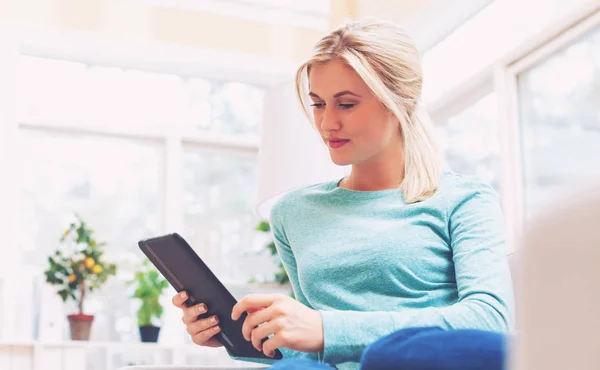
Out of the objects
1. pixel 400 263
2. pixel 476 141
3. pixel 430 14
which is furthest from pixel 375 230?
pixel 430 14

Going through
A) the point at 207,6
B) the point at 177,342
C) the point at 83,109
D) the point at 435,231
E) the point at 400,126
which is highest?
the point at 207,6

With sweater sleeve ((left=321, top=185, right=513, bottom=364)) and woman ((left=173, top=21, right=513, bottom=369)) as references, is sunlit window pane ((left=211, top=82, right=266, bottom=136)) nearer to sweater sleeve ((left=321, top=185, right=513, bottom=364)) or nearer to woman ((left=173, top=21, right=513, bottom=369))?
woman ((left=173, top=21, right=513, bottom=369))

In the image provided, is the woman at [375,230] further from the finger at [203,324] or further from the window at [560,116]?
the window at [560,116]

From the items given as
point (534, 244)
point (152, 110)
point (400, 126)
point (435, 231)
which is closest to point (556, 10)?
point (400, 126)

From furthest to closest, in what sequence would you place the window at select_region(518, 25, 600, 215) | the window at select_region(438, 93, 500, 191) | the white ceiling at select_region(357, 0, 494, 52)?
the white ceiling at select_region(357, 0, 494, 52) < the window at select_region(438, 93, 500, 191) < the window at select_region(518, 25, 600, 215)

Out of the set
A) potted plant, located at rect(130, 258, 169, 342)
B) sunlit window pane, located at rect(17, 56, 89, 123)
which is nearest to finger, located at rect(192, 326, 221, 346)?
potted plant, located at rect(130, 258, 169, 342)

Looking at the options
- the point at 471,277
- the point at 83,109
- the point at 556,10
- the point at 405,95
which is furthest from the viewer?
the point at 83,109

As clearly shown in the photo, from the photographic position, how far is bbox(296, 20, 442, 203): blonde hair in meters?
1.48

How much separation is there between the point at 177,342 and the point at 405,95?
282cm

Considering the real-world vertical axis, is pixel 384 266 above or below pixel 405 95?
below

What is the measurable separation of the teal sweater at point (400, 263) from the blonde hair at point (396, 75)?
0.04 m

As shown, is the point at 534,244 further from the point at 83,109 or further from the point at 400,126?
the point at 83,109

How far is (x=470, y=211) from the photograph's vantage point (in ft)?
4.60

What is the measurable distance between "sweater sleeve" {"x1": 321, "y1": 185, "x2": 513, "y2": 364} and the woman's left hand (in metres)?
0.02
